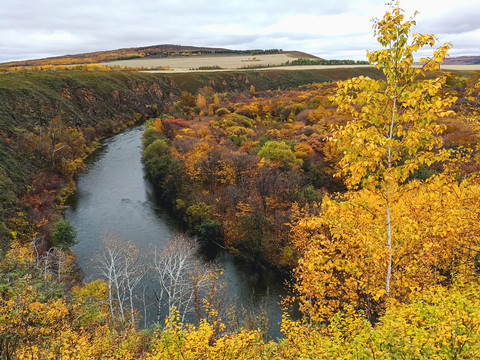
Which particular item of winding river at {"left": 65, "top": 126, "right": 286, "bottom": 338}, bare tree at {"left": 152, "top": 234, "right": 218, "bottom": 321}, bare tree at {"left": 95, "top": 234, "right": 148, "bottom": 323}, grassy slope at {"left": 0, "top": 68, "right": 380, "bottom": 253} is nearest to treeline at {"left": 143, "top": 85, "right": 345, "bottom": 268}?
winding river at {"left": 65, "top": 126, "right": 286, "bottom": 338}

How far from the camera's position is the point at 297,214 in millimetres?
30906

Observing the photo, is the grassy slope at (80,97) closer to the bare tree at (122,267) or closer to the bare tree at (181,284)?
the bare tree at (122,267)

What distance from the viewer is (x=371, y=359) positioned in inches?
256

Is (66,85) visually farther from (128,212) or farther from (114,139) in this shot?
(128,212)

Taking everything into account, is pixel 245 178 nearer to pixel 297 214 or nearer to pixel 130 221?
pixel 297 214

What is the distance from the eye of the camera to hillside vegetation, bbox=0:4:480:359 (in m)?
7.75

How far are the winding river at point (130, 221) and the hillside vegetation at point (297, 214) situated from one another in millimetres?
2188

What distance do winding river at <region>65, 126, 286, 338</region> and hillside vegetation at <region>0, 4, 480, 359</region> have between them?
219cm

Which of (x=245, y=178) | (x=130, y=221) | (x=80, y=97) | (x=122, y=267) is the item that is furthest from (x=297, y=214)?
(x=80, y=97)

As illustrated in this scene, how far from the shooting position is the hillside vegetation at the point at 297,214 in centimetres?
775

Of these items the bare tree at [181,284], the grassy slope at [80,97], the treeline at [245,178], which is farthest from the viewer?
the grassy slope at [80,97]

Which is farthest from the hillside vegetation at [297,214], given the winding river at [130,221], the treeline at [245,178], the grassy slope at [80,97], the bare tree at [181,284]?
Result: the winding river at [130,221]

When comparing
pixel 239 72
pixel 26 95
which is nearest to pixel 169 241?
pixel 26 95

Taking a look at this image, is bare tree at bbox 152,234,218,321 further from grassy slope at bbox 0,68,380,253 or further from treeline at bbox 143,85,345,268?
grassy slope at bbox 0,68,380,253
